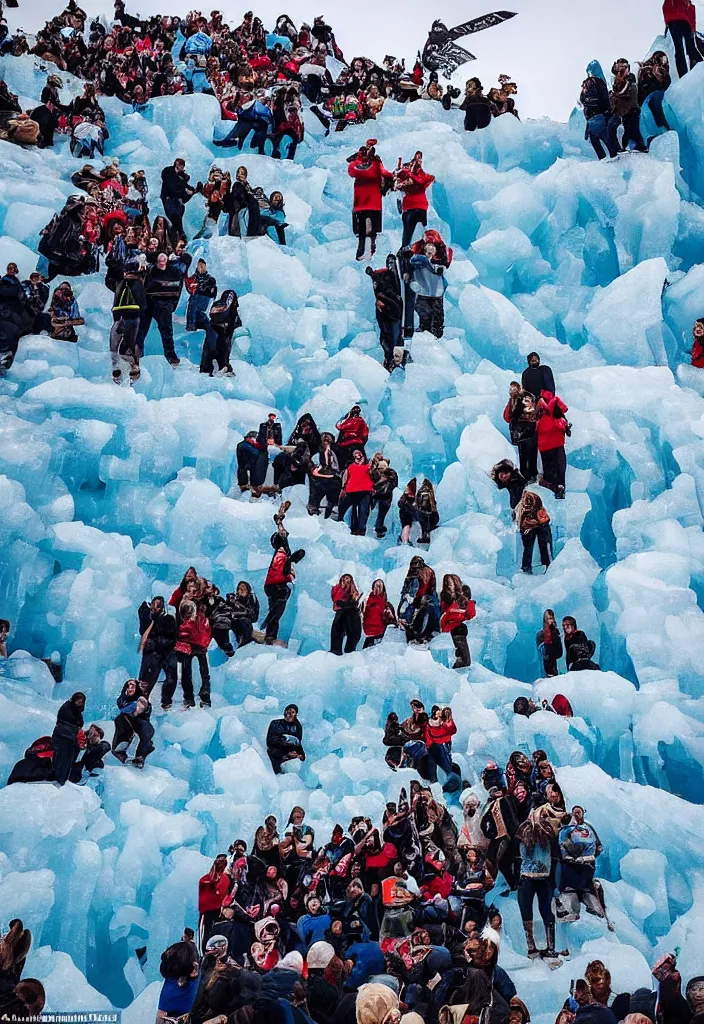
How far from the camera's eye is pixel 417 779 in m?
12.2

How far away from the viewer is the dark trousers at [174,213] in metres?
18.0

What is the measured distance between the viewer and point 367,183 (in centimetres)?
1775

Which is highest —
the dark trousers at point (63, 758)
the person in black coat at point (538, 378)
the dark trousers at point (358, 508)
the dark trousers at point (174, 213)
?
the dark trousers at point (174, 213)

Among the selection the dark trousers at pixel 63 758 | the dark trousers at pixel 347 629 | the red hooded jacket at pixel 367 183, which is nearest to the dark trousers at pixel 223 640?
the dark trousers at pixel 347 629

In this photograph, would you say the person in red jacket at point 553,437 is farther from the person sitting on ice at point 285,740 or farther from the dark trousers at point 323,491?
the person sitting on ice at point 285,740

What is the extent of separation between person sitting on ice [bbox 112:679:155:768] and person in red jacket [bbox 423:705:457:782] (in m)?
2.85

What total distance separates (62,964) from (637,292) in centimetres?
1180

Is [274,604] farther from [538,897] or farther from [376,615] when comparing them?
[538,897]

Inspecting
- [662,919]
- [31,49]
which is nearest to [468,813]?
[662,919]

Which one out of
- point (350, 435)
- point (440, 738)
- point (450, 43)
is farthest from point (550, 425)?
point (450, 43)

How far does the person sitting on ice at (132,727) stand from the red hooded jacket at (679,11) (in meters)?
14.2

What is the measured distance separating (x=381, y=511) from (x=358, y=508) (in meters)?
0.39

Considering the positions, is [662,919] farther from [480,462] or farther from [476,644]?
[480,462]

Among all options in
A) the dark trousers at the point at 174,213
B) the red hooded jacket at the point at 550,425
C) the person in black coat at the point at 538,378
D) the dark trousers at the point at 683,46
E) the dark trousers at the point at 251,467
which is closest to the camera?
the red hooded jacket at the point at 550,425
